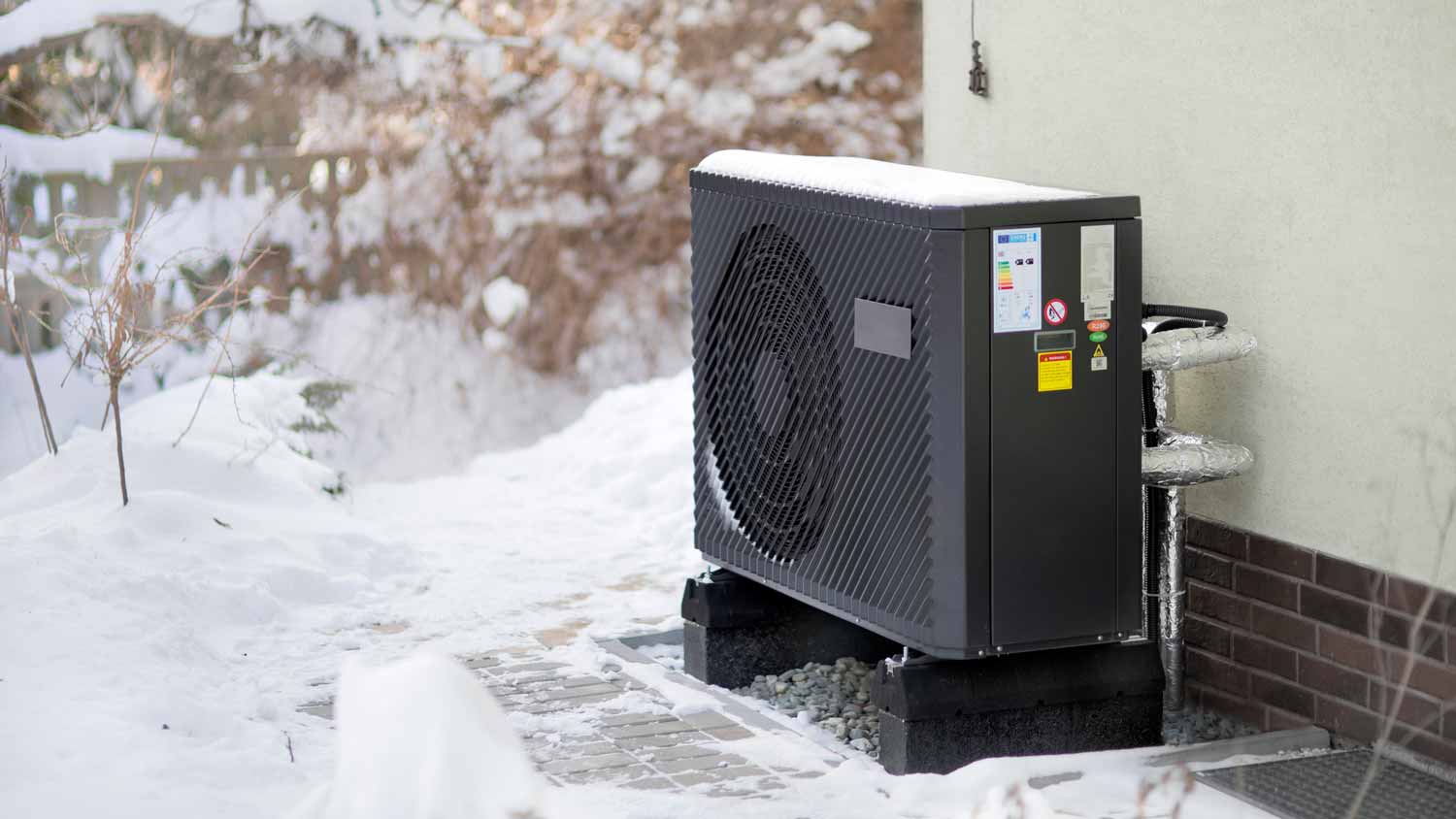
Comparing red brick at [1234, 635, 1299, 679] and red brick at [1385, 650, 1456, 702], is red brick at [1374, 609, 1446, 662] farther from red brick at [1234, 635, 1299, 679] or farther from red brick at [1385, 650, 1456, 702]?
red brick at [1234, 635, 1299, 679]

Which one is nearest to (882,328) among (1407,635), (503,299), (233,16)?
(1407,635)

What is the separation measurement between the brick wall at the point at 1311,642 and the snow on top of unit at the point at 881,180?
1.06 m

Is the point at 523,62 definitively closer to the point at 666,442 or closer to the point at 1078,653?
the point at 666,442

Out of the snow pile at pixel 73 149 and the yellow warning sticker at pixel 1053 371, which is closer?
the yellow warning sticker at pixel 1053 371

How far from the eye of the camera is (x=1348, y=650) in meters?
4.30

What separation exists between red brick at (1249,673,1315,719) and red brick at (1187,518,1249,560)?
12.5 inches

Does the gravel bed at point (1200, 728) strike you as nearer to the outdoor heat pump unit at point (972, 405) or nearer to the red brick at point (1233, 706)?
the red brick at point (1233, 706)

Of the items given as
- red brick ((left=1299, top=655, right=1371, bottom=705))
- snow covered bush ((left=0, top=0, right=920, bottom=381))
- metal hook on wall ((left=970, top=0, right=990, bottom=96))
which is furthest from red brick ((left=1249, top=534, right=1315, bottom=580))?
snow covered bush ((left=0, top=0, right=920, bottom=381))

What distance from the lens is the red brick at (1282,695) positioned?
445 cm

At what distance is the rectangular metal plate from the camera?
4156mm

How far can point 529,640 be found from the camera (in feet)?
18.3

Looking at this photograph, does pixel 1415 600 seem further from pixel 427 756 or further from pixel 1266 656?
pixel 427 756

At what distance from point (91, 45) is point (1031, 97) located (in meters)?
7.42

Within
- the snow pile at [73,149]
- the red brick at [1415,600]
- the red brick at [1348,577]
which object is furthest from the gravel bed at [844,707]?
the snow pile at [73,149]
